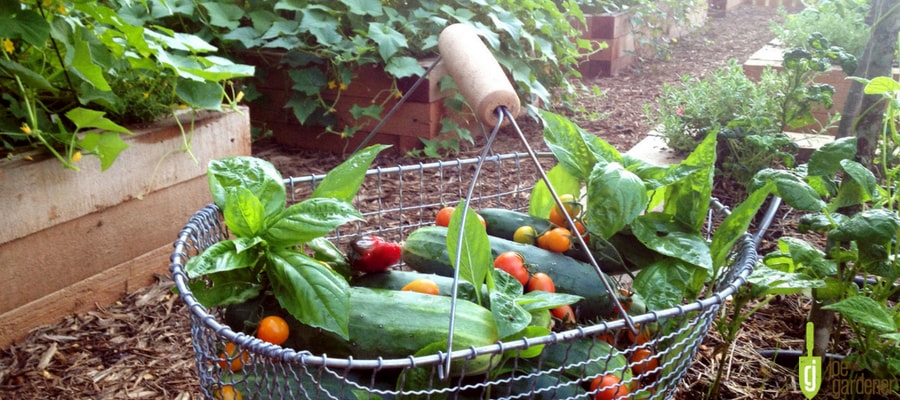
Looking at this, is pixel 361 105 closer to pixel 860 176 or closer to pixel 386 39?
pixel 386 39

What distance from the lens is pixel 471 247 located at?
0.90m

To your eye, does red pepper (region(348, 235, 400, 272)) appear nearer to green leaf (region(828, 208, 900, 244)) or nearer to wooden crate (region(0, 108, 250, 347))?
green leaf (region(828, 208, 900, 244))

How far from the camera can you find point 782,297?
1.76 meters

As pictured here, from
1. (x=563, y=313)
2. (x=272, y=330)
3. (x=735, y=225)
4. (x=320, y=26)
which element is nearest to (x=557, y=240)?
(x=563, y=313)

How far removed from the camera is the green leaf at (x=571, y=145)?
44.2 inches

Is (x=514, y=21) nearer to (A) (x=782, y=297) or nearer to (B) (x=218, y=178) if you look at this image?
(A) (x=782, y=297)

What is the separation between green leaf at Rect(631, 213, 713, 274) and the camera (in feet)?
3.29

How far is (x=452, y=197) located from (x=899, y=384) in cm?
131

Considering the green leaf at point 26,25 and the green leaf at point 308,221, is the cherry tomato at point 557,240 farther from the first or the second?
the green leaf at point 26,25

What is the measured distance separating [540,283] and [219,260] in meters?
0.45

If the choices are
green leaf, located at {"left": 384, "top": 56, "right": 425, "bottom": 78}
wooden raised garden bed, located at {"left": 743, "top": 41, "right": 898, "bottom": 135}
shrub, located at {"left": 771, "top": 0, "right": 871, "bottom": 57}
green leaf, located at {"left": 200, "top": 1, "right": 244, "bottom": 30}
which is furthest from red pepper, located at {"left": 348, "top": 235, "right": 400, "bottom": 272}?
shrub, located at {"left": 771, "top": 0, "right": 871, "bottom": 57}

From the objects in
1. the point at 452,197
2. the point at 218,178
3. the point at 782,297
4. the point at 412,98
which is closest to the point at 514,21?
the point at 412,98

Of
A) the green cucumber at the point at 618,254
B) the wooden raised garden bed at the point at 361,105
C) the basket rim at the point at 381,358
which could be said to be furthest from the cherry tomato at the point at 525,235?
the wooden raised garden bed at the point at 361,105

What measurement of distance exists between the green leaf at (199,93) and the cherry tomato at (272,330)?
107 cm
